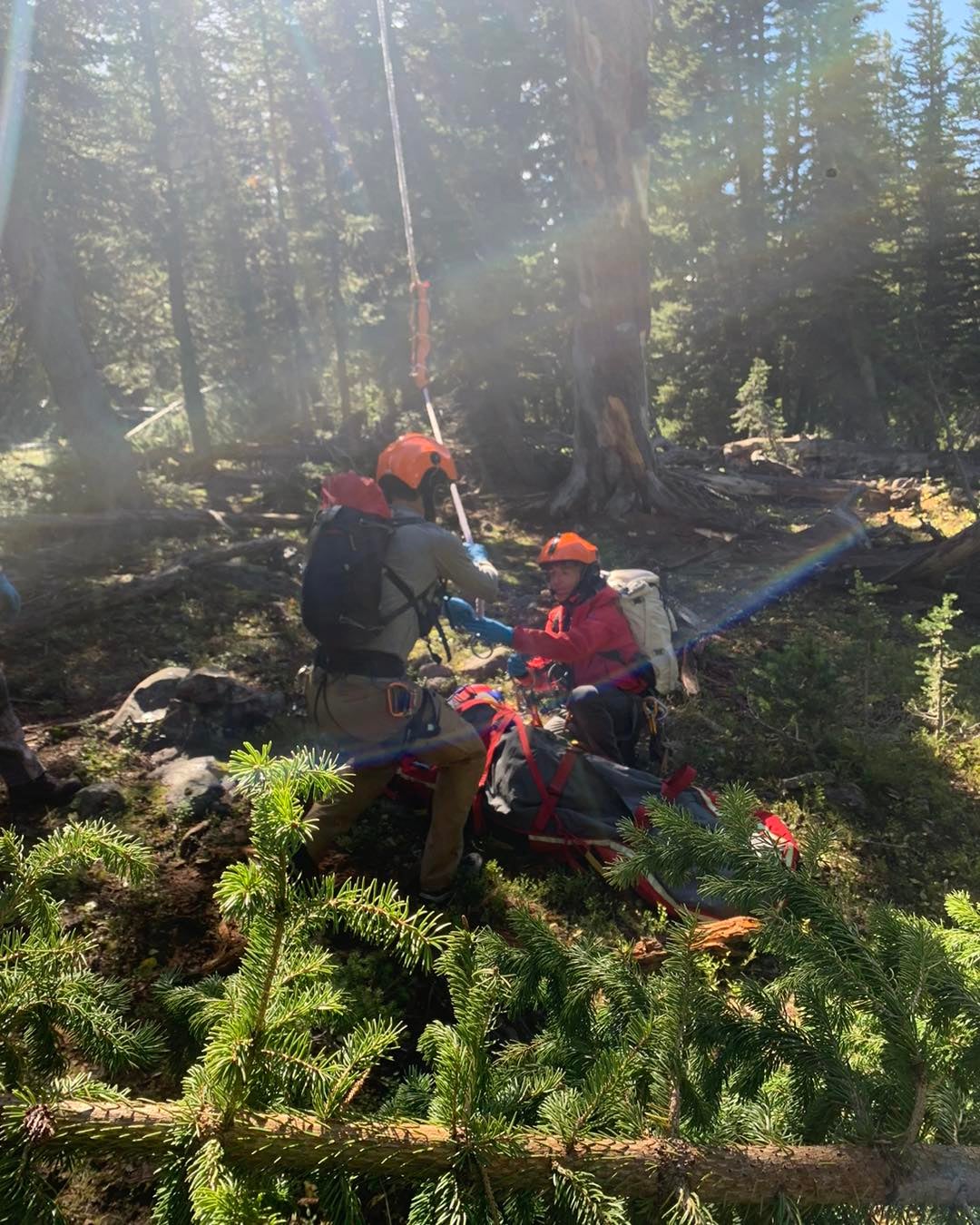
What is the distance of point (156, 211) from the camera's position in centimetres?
1967

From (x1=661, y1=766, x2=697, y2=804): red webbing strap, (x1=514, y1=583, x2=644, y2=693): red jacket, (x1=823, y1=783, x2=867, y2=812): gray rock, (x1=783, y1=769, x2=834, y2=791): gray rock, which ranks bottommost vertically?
(x1=823, y1=783, x2=867, y2=812): gray rock

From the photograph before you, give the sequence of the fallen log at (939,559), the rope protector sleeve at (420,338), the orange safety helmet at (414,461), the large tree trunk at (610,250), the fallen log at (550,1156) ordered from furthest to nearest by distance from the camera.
Result: the large tree trunk at (610,250) → the fallen log at (939,559) → the rope protector sleeve at (420,338) → the orange safety helmet at (414,461) → the fallen log at (550,1156)

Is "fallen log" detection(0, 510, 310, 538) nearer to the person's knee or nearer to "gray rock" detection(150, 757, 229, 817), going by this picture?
"gray rock" detection(150, 757, 229, 817)

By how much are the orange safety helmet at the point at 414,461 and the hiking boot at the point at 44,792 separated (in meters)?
2.99

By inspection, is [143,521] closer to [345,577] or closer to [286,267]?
[345,577]

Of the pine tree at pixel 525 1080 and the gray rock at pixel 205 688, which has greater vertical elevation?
the pine tree at pixel 525 1080

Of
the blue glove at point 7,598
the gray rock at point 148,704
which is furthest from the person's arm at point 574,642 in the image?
the blue glove at point 7,598

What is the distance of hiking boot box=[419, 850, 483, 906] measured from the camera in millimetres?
4281

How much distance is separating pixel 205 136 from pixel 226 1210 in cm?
2879

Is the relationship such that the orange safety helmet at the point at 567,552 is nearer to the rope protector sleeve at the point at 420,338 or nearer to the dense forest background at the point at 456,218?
the rope protector sleeve at the point at 420,338

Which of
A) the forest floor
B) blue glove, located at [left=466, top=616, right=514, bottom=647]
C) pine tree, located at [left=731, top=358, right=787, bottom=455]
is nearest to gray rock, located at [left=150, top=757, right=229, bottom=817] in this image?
the forest floor

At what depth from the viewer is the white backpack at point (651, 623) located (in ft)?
18.1

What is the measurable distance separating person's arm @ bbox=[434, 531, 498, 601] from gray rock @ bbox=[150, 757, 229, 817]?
203cm

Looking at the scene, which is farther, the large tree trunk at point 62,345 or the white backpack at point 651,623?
the large tree trunk at point 62,345
